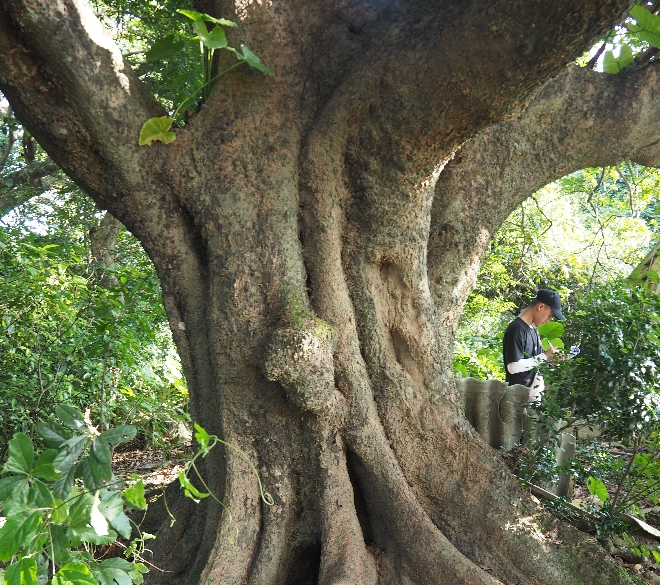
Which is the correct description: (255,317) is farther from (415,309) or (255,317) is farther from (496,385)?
(496,385)

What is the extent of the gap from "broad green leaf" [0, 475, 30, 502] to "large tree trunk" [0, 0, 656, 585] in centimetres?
110

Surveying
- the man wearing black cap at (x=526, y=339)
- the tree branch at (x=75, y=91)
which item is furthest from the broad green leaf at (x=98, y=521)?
the man wearing black cap at (x=526, y=339)

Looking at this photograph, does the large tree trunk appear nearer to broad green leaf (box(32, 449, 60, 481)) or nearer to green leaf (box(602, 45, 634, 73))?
broad green leaf (box(32, 449, 60, 481))

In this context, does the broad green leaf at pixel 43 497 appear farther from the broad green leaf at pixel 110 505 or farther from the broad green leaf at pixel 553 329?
the broad green leaf at pixel 553 329

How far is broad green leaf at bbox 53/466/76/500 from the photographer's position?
2.17 m

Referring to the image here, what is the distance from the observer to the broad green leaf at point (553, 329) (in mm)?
3801

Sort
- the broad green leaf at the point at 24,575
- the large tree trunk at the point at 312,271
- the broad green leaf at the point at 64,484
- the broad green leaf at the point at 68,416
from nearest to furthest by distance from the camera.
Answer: the broad green leaf at the point at 24,575, the broad green leaf at the point at 64,484, the broad green leaf at the point at 68,416, the large tree trunk at the point at 312,271

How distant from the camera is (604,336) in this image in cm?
329

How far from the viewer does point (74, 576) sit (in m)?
1.92

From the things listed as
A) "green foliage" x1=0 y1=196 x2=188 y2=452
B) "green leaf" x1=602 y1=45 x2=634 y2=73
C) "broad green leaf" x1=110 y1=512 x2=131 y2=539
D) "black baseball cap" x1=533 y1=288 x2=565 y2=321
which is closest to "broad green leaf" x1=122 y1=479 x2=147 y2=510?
"broad green leaf" x1=110 y1=512 x2=131 y2=539

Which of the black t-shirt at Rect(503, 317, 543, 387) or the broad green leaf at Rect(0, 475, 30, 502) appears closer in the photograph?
the broad green leaf at Rect(0, 475, 30, 502)

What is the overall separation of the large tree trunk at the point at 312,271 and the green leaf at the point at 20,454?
3.46 feet

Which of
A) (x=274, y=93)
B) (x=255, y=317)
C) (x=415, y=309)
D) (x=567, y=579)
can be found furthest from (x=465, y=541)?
(x=274, y=93)

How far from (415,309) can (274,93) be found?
4.47 feet
